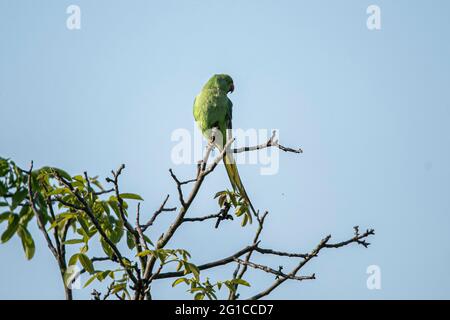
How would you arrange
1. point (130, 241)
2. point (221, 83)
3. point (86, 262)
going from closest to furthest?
point (86, 262)
point (130, 241)
point (221, 83)

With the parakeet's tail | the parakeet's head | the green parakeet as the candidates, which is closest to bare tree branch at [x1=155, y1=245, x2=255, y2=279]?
the parakeet's tail

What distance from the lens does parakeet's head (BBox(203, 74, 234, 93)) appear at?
300 inches

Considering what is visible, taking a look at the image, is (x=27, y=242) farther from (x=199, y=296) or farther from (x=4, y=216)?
(x=199, y=296)

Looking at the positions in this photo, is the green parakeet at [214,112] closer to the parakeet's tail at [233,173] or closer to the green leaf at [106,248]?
the parakeet's tail at [233,173]

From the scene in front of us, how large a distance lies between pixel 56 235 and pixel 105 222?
1.05ft

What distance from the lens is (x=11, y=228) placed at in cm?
320

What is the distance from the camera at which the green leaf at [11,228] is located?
318cm

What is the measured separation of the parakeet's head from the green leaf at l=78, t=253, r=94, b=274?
163 inches

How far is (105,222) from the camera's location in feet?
13.0

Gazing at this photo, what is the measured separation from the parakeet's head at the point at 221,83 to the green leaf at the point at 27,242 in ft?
15.1

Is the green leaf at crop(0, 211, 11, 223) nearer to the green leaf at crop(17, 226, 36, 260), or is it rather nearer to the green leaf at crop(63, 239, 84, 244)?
the green leaf at crop(17, 226, 36, 260)

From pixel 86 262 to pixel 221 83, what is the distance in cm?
433

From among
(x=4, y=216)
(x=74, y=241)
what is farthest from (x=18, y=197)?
(x=74, y=241)
